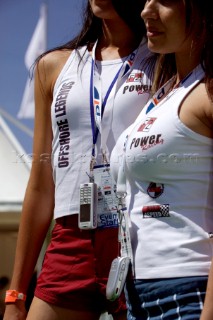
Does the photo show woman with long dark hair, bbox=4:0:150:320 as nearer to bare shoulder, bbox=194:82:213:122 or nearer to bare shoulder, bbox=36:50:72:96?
bare shoulder, bbox=36:50:72:96

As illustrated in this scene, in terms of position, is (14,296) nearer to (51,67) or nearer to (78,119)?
(78,119)

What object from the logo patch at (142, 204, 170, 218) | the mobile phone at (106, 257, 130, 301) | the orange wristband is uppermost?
the logo patch at (142, 204, 170, 218)

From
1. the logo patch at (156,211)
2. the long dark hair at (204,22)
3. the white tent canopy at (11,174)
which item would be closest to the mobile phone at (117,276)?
the logo patch at (156,211)

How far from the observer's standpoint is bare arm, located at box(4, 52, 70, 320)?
2.44 metres

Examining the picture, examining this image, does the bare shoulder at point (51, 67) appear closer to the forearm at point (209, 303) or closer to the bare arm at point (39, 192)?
the bare arm at point (39, 192)

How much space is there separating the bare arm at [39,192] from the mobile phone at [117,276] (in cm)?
54

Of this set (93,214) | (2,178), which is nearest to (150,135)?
(93,214)

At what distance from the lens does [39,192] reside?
2463 millimetres

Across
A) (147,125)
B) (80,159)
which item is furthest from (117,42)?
(147,125)

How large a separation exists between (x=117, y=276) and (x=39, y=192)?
24.5 inches

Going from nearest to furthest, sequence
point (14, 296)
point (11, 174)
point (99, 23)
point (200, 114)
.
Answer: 1. point (200, 114)
2. point (14, 296)
3. point (99, 23)
4. point (11, 174)

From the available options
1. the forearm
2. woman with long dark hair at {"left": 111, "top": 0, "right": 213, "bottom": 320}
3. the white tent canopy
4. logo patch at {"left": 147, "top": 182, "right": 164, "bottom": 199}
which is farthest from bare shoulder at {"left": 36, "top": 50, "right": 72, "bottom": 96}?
the white tent canopy

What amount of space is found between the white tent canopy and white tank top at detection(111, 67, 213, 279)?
571 cm

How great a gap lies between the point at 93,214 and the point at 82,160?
0.57ft
